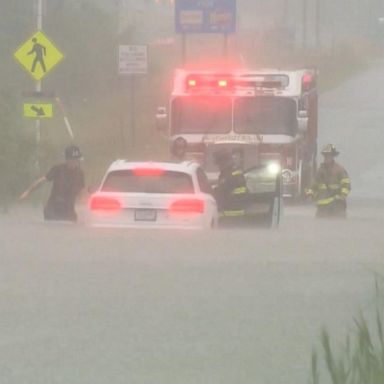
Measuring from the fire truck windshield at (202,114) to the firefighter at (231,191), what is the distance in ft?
24.5

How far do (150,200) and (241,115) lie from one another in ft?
32.5

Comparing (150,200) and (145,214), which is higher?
(150,200)

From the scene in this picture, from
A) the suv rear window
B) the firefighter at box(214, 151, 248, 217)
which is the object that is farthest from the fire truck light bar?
the suv rear window

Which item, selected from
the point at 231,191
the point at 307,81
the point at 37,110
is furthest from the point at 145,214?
the point at 307,81

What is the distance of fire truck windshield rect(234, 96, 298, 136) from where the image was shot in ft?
92.4

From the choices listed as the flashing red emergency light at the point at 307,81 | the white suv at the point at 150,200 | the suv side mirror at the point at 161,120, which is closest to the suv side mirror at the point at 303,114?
the flashing red emergency light at the point at 307,81

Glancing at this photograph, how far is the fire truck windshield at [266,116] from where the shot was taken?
1109 inches

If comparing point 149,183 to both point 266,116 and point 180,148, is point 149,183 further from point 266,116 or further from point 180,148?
point 266,116

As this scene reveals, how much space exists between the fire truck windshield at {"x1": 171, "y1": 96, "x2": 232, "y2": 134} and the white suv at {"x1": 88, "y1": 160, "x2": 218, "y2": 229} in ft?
30.0

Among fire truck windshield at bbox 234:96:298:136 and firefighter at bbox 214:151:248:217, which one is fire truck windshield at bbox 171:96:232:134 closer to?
fire truck windshield at bbox 234:96:298:136

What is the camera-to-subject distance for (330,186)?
2314 cm

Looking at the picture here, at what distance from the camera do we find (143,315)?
10938 mm

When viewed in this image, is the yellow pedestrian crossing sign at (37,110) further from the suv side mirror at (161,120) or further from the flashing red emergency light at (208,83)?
the flashing red emergency light at (208,83)

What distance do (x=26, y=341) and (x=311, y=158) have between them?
22.2 metres
